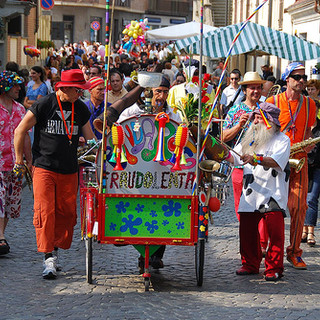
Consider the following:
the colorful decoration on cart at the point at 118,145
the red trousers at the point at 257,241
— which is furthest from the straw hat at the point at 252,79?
the colorful decoration on cart at the point at 118,145

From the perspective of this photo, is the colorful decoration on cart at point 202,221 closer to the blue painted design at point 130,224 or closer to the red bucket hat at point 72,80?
the blue painted design at point 130,224

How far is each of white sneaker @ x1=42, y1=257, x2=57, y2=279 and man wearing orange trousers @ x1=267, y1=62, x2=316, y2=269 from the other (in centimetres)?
237

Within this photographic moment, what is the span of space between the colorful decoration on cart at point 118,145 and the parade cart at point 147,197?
1.0 inches

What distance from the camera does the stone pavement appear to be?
6.41m

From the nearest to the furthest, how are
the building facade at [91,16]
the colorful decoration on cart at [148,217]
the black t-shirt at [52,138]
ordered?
1. the colorful decoration on cart at [148,217]
2. the black t-shirt at [52,138]
3. the building facade at [91,16]

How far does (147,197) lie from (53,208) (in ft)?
3.24

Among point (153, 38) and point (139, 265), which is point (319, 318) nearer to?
point (139, 265)

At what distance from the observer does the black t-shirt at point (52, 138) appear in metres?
7.57

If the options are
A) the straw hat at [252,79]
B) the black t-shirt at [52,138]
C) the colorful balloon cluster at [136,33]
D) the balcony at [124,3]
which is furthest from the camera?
the balcony at [124,3]

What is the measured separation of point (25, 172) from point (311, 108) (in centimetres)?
292

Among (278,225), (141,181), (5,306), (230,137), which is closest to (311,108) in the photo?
(230,137)

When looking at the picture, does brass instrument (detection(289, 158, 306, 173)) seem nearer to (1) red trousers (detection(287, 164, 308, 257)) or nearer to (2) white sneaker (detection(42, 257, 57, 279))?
(1) red trousers (detection(287, 164, 308, 257))

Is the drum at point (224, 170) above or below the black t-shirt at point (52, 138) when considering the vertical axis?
below

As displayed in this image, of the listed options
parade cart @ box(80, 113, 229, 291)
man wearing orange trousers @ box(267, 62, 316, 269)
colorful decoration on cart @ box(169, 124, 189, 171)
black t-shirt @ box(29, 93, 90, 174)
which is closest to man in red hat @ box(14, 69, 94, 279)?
black t-shirt @ box(29, 93, 90, 174)
